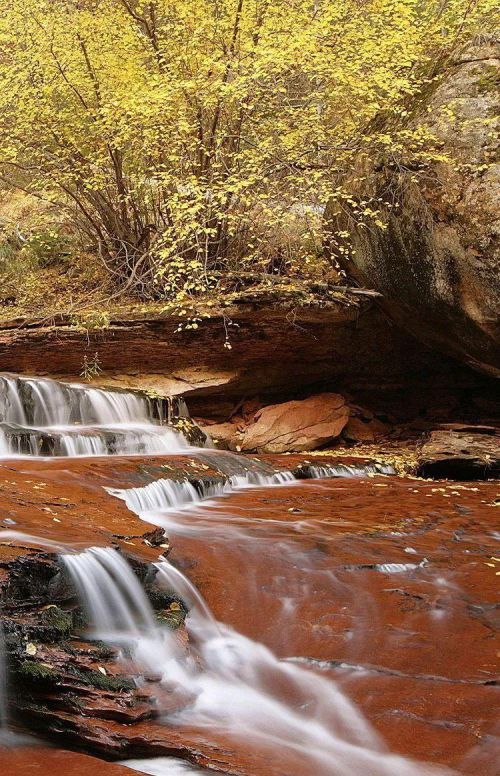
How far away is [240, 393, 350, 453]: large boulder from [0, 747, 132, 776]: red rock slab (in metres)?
8.49

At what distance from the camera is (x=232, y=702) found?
11.4 ft

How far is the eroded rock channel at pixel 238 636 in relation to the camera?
2.96m

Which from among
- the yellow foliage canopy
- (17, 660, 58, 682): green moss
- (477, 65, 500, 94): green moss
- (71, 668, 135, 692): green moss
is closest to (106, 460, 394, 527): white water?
(71, 668, 135, 692): green moss

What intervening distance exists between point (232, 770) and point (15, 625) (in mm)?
1215

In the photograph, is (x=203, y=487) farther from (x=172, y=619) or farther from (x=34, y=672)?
(x=34, y=672)

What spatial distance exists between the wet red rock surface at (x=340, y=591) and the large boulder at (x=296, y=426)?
4.24 metres

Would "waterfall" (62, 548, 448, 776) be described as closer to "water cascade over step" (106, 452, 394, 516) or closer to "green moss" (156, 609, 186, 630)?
"green moss" (156, 609, 186, 630)

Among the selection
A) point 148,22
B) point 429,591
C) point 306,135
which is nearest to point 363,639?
point 429,591

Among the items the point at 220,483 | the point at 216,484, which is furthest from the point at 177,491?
the point at 220,483

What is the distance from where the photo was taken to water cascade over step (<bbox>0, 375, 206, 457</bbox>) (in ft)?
26.0

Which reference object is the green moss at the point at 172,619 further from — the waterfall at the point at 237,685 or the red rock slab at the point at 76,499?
the red rock slab at the point at 76,499

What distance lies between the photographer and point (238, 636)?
4012mm

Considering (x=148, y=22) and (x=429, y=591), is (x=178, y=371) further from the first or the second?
(x=429, y=591)

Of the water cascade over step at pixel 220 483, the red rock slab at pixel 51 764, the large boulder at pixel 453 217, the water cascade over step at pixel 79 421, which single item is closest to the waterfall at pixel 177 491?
the water cascade over step at pixel 220 483
